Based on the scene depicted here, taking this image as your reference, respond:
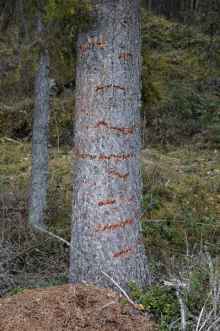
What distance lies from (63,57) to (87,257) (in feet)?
5.79

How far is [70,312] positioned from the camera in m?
3.15

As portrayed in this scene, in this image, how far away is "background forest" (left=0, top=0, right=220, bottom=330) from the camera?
3773mm

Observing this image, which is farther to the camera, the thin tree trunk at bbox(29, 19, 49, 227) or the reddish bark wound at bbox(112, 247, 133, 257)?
the thin tree trunk at bbox(29, 19, 49, 227)

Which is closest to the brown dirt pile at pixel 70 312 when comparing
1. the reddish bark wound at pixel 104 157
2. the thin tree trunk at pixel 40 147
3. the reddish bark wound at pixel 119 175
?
the reddish bark wound at pixel 119 175

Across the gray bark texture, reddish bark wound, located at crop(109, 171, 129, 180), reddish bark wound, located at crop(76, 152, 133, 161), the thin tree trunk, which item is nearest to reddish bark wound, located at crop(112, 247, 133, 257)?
the gray bark texture

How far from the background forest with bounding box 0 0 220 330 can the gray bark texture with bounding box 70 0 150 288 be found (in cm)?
24

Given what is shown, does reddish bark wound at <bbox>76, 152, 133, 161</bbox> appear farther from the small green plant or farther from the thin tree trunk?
the thin tree trunk

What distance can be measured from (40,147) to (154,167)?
9.43 feet

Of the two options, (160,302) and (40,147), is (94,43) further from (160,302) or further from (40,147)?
(40,147)

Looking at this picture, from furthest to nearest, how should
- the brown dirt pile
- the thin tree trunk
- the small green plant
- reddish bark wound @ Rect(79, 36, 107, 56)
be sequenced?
the thin tree trunk → reddish bark wound @ Rect(79, 36, 107, 56) → the small green plant → the brown dirt pile

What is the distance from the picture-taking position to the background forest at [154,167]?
377cm

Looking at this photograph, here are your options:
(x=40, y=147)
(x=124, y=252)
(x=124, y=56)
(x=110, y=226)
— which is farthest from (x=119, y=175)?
(x=40, y=147)

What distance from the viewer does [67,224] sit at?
6.35 metres

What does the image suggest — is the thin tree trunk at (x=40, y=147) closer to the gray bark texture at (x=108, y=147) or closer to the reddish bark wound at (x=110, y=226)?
the gray bark texture at (x=108, y=147)
